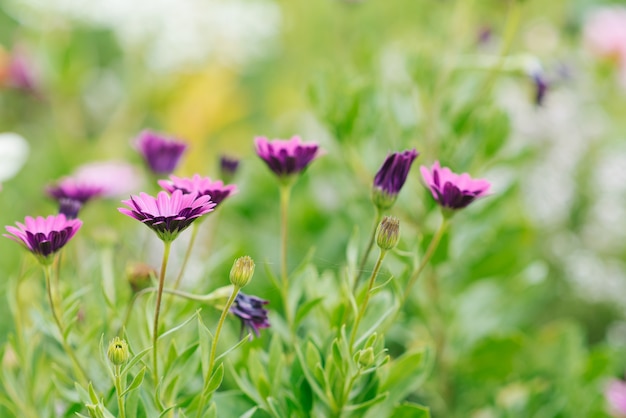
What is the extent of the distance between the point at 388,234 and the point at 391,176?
3 centimetres

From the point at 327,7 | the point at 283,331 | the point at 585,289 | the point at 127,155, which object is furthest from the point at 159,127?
the point at 283,331

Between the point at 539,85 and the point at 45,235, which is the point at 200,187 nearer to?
the point at 45,235

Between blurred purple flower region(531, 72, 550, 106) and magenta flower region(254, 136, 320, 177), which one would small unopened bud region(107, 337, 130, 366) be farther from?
blurred purple flower region(531, 72, 550, 106)

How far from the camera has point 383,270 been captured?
0.38 meters

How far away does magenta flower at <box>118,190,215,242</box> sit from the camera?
0.23 metres

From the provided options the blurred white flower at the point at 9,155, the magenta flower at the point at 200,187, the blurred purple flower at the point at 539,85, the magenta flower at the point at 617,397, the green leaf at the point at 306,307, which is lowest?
the magenta flower at the point at 617,397

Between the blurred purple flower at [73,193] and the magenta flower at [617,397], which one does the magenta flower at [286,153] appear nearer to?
the blurred purple flower at [73,193]

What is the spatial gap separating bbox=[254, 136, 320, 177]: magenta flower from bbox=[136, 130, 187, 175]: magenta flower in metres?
0.07

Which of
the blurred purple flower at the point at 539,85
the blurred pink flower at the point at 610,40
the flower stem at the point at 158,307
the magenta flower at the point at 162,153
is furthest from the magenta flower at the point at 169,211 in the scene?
the blurred pink flower at the point at 610,40

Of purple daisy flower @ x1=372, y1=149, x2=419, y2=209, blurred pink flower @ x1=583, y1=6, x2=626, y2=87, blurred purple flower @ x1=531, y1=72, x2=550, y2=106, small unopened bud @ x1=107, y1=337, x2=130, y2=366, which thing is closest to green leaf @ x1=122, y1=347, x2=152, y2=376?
small unopened bud @ x1=107, y1=337, x2=130, y2=366

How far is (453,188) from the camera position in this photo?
0.89 ft

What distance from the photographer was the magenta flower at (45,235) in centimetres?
25

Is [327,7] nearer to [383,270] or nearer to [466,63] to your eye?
[466,63]

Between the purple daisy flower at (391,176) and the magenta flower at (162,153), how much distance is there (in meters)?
0.11
